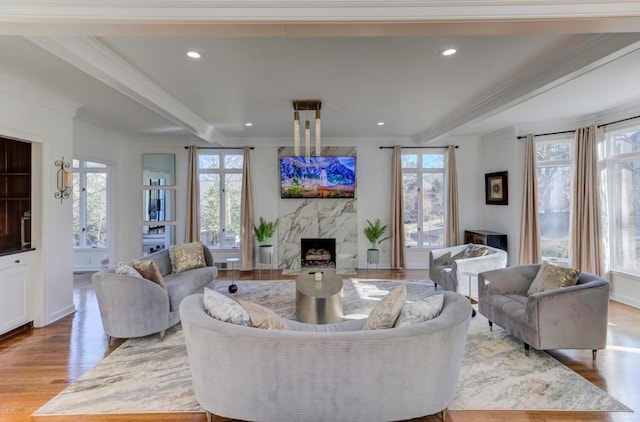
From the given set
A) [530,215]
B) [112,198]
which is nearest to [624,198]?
[530,215]

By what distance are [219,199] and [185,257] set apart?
2772 millimetres

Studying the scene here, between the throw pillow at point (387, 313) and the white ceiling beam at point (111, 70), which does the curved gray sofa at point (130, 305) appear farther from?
the throw pillow at point (387, 313)

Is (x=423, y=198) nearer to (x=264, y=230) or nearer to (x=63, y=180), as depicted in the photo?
(x=264, y=230)

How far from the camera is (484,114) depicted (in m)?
4.76

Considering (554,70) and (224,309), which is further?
(554,70)

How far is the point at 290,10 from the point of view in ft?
6.23

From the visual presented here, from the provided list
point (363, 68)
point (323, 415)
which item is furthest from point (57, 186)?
point (323, 415)

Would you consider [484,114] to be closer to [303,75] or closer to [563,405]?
[303,75]

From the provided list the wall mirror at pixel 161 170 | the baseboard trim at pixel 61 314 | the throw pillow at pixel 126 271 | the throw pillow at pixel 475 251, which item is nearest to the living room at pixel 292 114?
the baseboard trim at pixel 61 314

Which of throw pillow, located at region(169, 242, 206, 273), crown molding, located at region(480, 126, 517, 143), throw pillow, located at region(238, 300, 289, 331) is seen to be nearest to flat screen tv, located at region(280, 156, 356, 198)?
throw pillow, located at region(169, 242, 206, 273)

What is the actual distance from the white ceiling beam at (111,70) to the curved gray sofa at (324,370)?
100 inches

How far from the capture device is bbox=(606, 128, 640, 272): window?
4867 mm

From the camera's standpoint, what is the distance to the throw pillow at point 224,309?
223 cm

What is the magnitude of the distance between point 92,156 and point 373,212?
5898 mm
